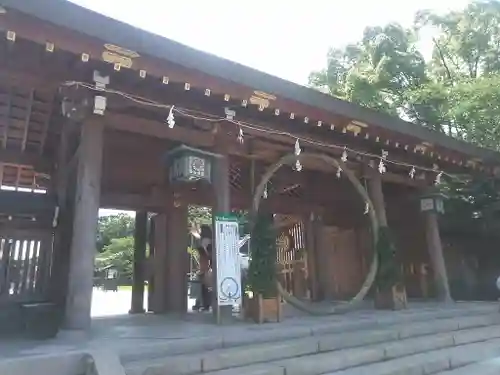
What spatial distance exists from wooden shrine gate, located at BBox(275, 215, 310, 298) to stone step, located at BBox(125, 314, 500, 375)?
4.18 m

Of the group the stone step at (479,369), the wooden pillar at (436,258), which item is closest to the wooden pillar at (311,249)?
the wooden pillar at (436,258)

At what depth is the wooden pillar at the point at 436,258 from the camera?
25.1 feet

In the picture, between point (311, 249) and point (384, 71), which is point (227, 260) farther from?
point (384, 71)

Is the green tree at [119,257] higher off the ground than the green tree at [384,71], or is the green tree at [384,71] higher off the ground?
the green tree at [384,71]

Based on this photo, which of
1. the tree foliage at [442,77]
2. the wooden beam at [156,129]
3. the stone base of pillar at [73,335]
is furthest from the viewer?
the tree foliage at [442,77]

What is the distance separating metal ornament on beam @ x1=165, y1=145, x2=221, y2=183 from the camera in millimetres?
5000

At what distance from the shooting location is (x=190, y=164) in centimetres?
500

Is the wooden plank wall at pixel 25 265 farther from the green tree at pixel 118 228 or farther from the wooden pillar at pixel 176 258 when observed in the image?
the green tree at pixel 118 228

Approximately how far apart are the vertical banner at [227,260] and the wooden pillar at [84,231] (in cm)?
139

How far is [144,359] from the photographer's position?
331 cm

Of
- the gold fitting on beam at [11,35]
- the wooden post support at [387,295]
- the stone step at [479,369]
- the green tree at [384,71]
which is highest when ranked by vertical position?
the green tree at [384,71]

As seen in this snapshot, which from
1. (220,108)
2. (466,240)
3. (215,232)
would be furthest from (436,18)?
(215,232)

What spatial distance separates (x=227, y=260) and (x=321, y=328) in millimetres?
1285

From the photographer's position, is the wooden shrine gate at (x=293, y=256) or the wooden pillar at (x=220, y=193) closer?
the wooden pillar at (x=220, y=193)
